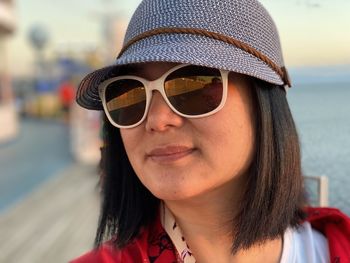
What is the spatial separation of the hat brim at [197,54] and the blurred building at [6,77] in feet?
41.1

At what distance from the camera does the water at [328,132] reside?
1479mm

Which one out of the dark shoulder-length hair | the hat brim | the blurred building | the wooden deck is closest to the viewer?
the hat brim

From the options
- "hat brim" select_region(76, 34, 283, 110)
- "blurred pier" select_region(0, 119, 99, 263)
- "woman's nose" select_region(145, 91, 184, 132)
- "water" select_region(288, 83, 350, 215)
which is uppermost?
"hat brim" select_region(76, 34, 283, 110)

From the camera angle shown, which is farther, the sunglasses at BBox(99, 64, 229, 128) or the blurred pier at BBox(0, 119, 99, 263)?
the blurred pier at BBox(0, 119, 99, 263)

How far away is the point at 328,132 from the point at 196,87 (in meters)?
0.69

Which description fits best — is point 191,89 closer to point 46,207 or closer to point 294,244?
point 294,244

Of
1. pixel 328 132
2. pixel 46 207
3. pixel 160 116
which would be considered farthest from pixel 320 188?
pixel 46 207

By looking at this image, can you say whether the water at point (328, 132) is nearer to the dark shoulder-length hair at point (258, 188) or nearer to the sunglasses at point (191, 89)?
the dark shoulder-length hair at point (258, 188)

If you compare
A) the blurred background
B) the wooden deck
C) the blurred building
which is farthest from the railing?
the blurred building

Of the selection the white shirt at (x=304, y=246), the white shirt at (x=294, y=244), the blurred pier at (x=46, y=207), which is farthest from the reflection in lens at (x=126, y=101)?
the blurred pier at (x=46, y=207)

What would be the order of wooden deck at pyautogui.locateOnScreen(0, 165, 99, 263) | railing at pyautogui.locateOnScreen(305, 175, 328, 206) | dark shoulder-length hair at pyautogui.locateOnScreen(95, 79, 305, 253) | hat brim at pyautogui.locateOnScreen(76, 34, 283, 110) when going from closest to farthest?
hat brim at pyautogui.locateOnScreen(76, 34, 283, 110)
dark shoulder-length hair at pyautogui.locateOnScreen(95, 79, 305, 253)
railing at pyautogui.locateOnScreen(305, 175, 328, 206)
wooden deck at pyautogui.locateOnScreen(0, 165, 99, 263)

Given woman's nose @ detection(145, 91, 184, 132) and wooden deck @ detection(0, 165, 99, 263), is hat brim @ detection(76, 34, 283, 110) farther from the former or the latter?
wooden deck @ detection(0, 165, 99, 263)

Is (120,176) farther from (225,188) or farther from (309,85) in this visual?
(309,85)

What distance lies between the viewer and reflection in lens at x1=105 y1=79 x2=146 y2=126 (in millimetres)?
1030
